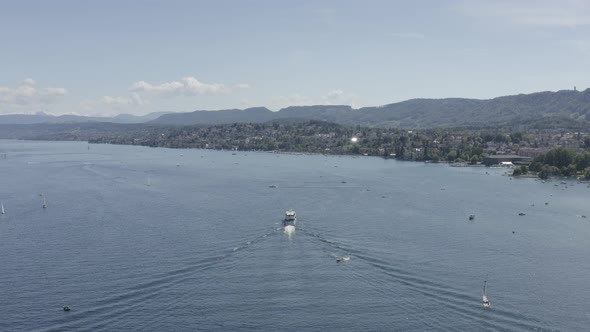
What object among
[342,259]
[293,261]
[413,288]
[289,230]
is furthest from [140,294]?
[289,230]

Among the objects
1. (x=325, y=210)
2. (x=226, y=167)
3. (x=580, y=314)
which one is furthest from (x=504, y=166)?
(x=580, y=314)

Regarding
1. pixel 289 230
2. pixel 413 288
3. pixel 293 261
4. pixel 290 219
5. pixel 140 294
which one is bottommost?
pixel 140 294

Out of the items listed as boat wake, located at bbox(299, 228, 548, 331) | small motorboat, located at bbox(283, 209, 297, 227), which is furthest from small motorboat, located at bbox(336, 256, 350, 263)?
small motorboat, located at bbox(283, 209, 297, 227)

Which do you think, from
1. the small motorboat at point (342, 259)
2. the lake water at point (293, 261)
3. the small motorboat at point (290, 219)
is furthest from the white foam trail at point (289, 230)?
the small motorboat at point (342, 259)

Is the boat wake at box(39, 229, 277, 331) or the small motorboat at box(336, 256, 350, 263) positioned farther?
the small motorboat at box(336, 256, 350, 263)

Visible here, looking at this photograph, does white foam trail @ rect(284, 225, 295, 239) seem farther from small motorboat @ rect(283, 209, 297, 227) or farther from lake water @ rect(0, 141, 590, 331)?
small motorboat @ rect(283, 209, 297, 227)

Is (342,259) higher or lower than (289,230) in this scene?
lower

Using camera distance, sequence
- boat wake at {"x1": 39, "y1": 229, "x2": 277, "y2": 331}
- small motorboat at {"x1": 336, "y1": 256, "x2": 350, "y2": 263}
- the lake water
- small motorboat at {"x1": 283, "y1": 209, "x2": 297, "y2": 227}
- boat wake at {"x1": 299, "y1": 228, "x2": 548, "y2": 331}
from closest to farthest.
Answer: boat wake at {"x1": 39, "y1": 229, "x2": 277, "y2": 331} → boat wake at {"x1": 299, "y1": 228, "x2": 548, "y2": 331} → the lake water → small motorboat at {"x1": 336, "y1": 256, "x2": 350, "y2": 263} → small motorboat at {"x1": 283, "y1": 209, "x2": 297, "y2": 227}

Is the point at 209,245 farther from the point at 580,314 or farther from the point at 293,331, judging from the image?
the point at 580,314

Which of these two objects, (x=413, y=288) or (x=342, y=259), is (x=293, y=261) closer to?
(x=342, y=259)

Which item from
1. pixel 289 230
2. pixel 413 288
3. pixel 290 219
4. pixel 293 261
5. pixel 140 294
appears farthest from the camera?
pixel 290 219
